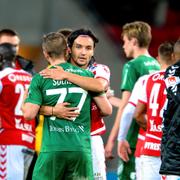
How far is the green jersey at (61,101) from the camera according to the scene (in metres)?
8.11

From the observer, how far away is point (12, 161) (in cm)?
1009

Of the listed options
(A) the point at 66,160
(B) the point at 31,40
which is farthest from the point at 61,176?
(B) the point at 31,40

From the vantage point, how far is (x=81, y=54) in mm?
→ 8594

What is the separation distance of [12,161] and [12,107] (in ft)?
1.97

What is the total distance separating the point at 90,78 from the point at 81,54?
Answer: 458 mm

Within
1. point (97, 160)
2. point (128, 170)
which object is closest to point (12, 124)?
point (128, 170)

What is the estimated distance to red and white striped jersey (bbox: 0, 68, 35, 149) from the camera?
9859 millimetres

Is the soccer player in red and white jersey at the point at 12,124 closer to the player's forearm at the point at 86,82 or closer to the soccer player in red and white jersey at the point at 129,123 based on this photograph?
the soccer player in red and white jersey at the point at 129,123

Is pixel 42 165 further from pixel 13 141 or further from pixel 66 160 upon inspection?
pixel 13 141

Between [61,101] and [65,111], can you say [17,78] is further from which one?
[65,111]

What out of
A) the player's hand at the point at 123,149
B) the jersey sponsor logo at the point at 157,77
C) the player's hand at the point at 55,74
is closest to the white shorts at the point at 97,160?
the jersey sponsor logo at the point at 157,77

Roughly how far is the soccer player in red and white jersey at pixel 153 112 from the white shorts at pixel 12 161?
1480mm

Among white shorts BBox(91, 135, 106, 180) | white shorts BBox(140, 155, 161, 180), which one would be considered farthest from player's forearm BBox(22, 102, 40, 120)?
white shorts BBox(140, 155, 161, 180)

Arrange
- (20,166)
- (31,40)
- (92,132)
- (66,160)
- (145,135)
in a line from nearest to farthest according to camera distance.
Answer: (66,160) → (92,132) → (145,135) → (20,166) → (31,40)
